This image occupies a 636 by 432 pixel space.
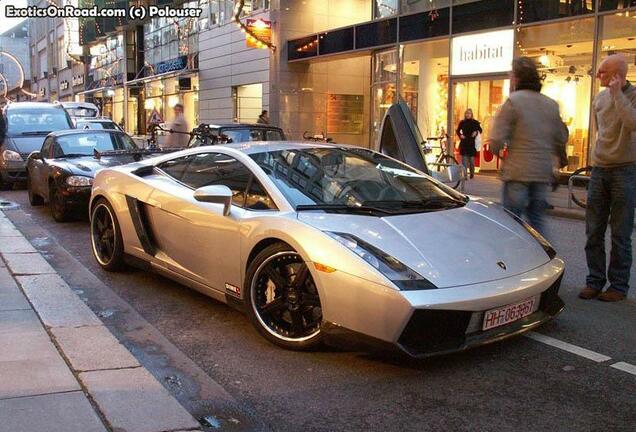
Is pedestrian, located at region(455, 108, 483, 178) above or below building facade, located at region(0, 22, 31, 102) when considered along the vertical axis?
below

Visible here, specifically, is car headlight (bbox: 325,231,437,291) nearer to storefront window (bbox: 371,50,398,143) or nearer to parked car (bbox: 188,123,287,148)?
parked car (bbox: 188,123,287,148)

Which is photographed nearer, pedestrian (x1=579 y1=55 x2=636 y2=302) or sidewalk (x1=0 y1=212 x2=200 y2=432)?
sidewalk (x1=0 y1=212 x2=200 y2=432)

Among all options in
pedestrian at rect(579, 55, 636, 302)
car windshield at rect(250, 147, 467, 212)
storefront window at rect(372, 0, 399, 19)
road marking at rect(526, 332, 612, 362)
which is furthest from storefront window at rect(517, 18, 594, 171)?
road marking at rect(526, 332, 612, 362)

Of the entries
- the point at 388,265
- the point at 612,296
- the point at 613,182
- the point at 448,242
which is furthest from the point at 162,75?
the point at 388,265

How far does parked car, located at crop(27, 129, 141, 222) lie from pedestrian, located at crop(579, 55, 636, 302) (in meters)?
6.92

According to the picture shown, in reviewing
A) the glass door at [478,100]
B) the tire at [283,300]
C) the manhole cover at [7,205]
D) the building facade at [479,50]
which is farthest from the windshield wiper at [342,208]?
the glass door at [478,100]

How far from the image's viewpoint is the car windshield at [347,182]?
4.57 metres

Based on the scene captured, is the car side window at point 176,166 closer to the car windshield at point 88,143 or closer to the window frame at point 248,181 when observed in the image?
the window frame at point 248,181

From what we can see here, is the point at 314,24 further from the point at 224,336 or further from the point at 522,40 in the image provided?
the point at 224,336

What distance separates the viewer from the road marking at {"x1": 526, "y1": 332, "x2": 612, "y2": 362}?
4156 millimetres

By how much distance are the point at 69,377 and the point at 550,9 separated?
13.9 meters

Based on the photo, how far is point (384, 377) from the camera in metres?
3.87

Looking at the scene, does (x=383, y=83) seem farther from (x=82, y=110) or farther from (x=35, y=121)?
(x=82, y=110)

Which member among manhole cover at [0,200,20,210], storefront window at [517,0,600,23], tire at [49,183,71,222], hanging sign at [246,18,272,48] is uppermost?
hanging sign at [246,18,272,48]
